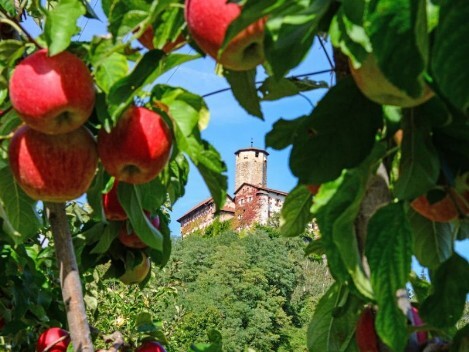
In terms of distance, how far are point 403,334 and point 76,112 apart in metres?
0.56

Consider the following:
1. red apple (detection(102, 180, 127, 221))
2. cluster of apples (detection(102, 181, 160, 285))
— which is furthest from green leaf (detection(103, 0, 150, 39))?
red apple (detection(102, 180, 127, 221))

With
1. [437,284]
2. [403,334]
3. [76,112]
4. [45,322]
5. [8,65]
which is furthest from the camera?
[45,322]

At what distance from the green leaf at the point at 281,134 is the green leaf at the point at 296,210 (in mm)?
173

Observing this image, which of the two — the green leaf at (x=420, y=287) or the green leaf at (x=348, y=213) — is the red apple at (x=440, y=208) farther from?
the green leaf at (x=420, y=287)

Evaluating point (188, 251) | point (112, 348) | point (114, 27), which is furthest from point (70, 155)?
point (188, 251)

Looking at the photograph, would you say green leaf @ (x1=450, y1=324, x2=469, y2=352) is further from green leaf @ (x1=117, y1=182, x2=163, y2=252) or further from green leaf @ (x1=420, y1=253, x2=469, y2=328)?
green leaf @ (x1=117, y1=182, x2=163, y2=252)

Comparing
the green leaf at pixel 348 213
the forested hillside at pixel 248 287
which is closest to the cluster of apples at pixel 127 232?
the green leaf at pixel 348 213

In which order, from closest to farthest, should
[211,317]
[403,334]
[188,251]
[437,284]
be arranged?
[403,334], [437,284], [211,317], [188,251]

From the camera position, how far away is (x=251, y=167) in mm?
44406

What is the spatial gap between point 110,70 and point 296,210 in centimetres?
33

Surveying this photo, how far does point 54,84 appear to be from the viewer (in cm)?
98

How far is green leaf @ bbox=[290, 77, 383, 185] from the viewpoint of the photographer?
2.10ft

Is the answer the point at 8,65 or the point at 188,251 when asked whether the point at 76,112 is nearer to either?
the point at 8,65

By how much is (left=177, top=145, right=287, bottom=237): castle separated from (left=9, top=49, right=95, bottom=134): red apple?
3935 centimetres
